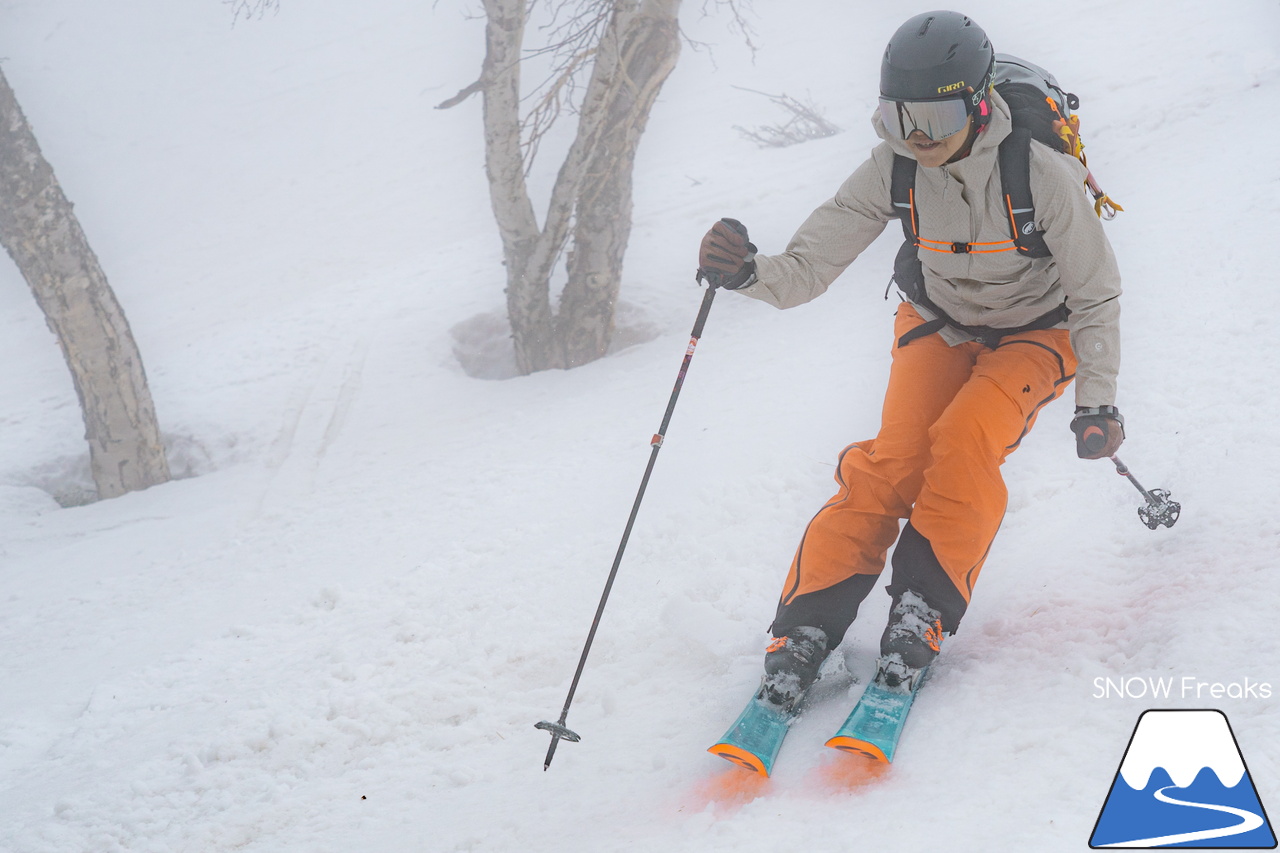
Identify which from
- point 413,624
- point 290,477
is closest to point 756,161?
point 290,477

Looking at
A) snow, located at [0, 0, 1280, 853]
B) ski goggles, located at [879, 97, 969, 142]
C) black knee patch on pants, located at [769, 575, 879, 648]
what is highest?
ski goggles, located at [879, 97, 969, 142]

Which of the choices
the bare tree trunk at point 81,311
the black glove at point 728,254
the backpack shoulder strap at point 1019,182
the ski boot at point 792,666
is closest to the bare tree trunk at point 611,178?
the bare tree trunk at point 81,311

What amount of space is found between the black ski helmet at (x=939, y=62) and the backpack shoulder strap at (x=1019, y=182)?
0.49 ft

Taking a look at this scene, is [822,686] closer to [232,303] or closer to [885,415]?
[885,415]

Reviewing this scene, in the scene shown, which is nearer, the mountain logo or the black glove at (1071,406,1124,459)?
the mountain logo

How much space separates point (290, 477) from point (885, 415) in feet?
14.7

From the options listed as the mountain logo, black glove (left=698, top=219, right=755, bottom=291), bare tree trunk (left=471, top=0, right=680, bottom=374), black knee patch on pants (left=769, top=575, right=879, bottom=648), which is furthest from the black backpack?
bare tree trunk (left=471, top=0, right=680, bottom=374)

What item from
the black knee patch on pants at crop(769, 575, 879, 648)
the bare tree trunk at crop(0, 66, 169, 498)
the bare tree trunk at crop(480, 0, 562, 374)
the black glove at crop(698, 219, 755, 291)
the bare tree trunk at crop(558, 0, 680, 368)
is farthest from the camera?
the bare tree trunk at crop(480, 0, 562, 374)

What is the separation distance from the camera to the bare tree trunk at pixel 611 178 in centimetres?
602

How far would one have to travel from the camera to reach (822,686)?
9.26 feet

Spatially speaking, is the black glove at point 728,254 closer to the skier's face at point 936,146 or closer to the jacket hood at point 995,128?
the skier's face at point 936,146

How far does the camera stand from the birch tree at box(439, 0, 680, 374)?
605 centimetres

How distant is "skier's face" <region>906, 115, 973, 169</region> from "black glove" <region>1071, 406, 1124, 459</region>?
2.92 feet

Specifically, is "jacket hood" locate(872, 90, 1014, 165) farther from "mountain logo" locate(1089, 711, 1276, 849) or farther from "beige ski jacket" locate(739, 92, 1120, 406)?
"mountain logo" locate(1089, 711, 1276, 849)
